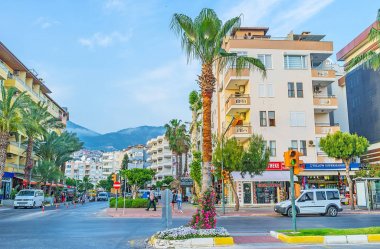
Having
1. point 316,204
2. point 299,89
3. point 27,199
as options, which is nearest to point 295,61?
point 299,89

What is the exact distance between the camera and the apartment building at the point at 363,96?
50869 mm

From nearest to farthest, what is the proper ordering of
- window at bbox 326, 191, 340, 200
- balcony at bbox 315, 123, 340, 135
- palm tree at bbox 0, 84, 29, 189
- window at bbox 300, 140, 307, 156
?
window at bbox 326, 191, 340, 200 < palm tree at bbox 0, 84, 29, 189 < window at bbox 300, 140, 307, 156 < balcony at bbox 315, 123, 340, 135

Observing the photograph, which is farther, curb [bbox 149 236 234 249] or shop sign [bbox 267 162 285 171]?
shop sign [bbox 267 162 285 171]

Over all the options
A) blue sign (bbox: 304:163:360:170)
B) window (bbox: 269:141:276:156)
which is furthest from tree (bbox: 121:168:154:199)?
blue sign (bbox: 304:163:360:170)

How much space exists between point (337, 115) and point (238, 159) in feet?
91.0

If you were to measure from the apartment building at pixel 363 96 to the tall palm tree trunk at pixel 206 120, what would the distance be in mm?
39471

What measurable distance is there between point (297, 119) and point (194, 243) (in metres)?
32.0

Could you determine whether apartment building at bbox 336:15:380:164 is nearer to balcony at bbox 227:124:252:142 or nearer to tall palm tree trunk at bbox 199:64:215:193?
balcony at bbox 227:124:252:142

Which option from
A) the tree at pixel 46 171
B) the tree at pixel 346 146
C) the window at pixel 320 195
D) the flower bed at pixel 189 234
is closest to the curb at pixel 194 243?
the flower bed at pixel 189 234

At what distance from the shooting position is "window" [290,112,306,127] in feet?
137

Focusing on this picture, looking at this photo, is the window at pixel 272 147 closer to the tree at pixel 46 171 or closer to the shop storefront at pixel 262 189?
the shop storefront at pixel 262 189

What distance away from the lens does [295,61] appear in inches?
1689

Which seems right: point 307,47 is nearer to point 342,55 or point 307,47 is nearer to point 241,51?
point 241,51

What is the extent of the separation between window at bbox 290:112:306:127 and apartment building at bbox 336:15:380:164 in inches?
505
